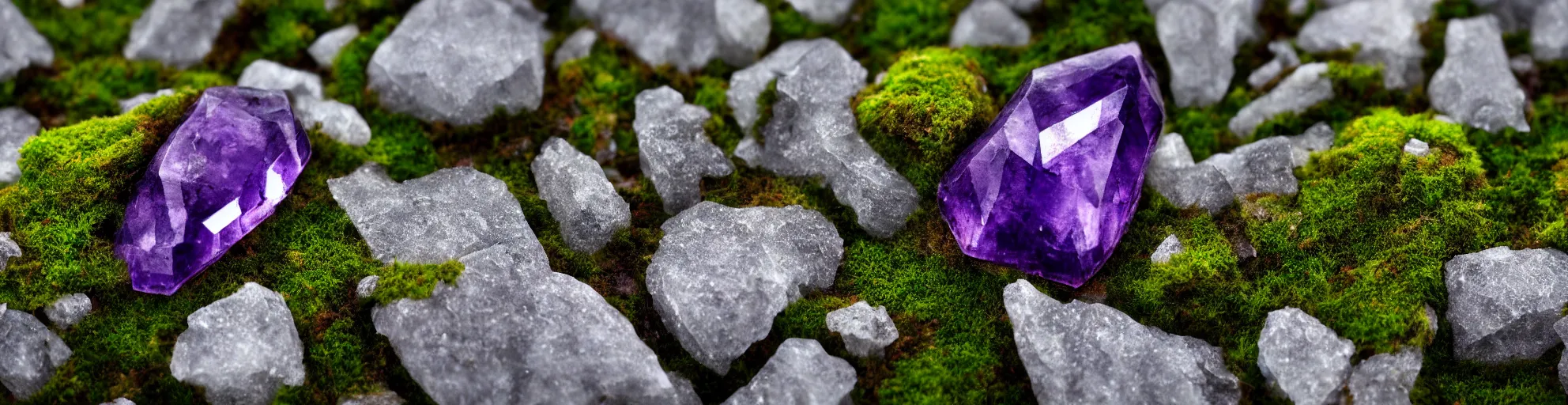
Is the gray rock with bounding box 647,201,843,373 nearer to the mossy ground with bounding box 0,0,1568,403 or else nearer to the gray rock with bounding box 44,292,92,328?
the mossy ground with bounding box 0,0,1568,403

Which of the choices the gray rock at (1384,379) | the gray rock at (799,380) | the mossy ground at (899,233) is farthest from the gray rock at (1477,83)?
the gray rock at (799,380)

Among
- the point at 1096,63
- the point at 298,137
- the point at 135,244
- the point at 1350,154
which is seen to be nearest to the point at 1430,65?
the point at 1350,154

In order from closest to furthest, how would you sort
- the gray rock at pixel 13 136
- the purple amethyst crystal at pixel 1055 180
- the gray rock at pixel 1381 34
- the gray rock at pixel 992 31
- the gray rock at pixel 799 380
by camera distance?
the gray rock at pixel 799 380
the purple amethyst crystal at pixel 1055 180
the gray rock at pixel 13 136
the gray rock at pixel 1381 34
the gray rock at pixel 992 31

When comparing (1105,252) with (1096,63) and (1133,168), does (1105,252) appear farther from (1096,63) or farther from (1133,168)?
(1096,63)

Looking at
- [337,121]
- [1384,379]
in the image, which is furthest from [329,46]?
[1384,379]

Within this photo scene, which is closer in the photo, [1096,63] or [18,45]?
[1096,63]

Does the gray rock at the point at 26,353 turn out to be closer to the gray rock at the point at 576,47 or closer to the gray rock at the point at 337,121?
the gray rock at the point at 337,121
